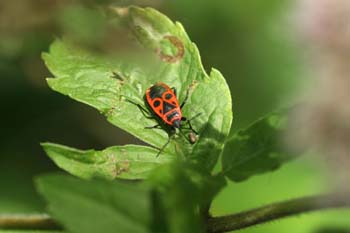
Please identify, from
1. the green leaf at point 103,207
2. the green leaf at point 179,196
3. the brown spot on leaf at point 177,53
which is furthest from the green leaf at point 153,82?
the green leaf at point 103,207

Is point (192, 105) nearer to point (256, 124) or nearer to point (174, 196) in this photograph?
point (256, 124)

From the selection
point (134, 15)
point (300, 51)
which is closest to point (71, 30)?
point (134, 15)

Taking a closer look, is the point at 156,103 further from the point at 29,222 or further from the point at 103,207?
the point at 103,207

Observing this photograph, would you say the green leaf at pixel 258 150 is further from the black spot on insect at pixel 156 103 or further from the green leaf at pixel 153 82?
the black spot on insect at pixel 156 103

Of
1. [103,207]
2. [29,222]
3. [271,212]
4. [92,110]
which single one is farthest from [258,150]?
[92,110]

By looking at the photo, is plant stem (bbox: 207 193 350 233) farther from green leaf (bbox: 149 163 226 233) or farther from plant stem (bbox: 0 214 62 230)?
plant stem (bbox: 0 214 62 230)

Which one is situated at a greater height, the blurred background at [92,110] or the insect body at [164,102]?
the insect body at [164,102]
